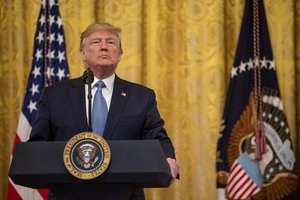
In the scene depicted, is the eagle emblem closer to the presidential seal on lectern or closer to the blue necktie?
the presidential seal on lectern

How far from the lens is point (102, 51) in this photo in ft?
9.93

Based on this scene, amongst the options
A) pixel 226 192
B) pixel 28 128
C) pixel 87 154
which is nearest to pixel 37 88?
pixel 28 128

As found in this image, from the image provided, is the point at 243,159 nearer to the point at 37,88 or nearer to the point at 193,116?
the point at 193,116

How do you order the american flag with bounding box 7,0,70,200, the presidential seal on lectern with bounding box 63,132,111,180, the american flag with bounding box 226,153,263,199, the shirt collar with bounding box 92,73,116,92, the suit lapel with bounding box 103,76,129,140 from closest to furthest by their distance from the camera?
the presidential seal on lectern with bounding box 63,132,111,180 < the suit lapel with bounding box 103,76,129,140 < the shirt collar with bounding box 92,73,116,92 < the american flag with bounding box 226,153,263,199 < the american flag with bounding box 7,0,70,200

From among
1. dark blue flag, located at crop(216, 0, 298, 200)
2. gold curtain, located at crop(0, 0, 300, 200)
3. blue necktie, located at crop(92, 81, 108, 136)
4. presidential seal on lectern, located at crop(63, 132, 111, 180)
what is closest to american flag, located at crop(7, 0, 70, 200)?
gold curtain, located at crop(0, 0, 300, 200)

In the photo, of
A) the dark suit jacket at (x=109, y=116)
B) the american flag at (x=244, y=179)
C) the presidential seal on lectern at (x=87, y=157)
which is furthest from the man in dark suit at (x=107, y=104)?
the american flag at (x=244, y=179)

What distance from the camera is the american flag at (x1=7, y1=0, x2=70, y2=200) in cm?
466

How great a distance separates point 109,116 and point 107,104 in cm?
12

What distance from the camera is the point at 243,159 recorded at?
4379mm

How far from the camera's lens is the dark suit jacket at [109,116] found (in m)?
2.80

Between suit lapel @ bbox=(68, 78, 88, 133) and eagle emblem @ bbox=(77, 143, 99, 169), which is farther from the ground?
suit lapel @ bbox=(68, 78, 88, 133)

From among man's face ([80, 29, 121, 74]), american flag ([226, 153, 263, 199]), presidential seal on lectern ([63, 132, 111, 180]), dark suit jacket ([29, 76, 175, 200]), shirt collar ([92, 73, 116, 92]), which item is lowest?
american flag ([226, 153, 263, 199])

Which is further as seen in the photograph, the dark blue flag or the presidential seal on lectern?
the dark blue flag

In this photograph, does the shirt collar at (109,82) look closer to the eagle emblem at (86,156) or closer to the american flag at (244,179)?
the eagle emblem at (86,156)
